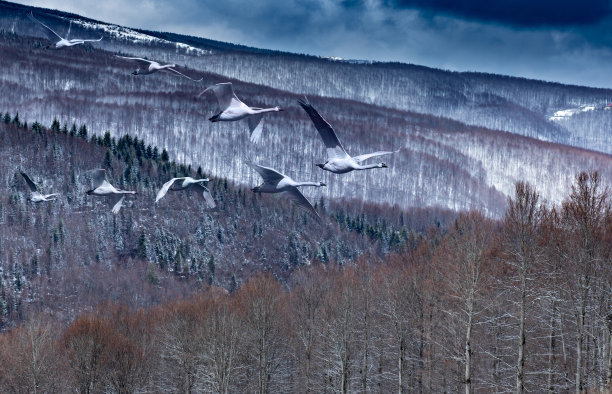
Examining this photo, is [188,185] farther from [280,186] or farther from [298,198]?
[298,198]

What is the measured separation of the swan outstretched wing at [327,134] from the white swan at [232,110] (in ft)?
9.16

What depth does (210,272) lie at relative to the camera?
180750mm

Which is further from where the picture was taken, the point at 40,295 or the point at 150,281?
the point at 150,281

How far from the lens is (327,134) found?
89.4 feet

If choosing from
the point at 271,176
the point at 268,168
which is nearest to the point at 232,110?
the point at 268,168

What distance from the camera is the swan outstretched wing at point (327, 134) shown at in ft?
85.9

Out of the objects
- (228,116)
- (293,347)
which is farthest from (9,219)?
(228,116)

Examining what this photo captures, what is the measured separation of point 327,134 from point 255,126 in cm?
425

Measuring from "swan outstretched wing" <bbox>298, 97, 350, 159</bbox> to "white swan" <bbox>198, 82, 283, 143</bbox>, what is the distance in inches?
110

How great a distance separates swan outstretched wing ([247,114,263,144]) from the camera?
100ft

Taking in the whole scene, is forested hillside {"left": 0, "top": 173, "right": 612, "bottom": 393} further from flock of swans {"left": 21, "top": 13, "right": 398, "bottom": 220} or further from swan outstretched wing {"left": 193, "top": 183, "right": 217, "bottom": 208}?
flock of swans {"left": 21, "top": 13, "right": 398, "bottom": 220}

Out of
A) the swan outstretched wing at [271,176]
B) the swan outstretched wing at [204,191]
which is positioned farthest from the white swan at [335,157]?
the swan outstretched wing at [204,191]

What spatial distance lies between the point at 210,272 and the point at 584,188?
13523 cm

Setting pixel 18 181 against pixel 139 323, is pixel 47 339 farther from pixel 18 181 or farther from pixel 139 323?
pixel 18 181
